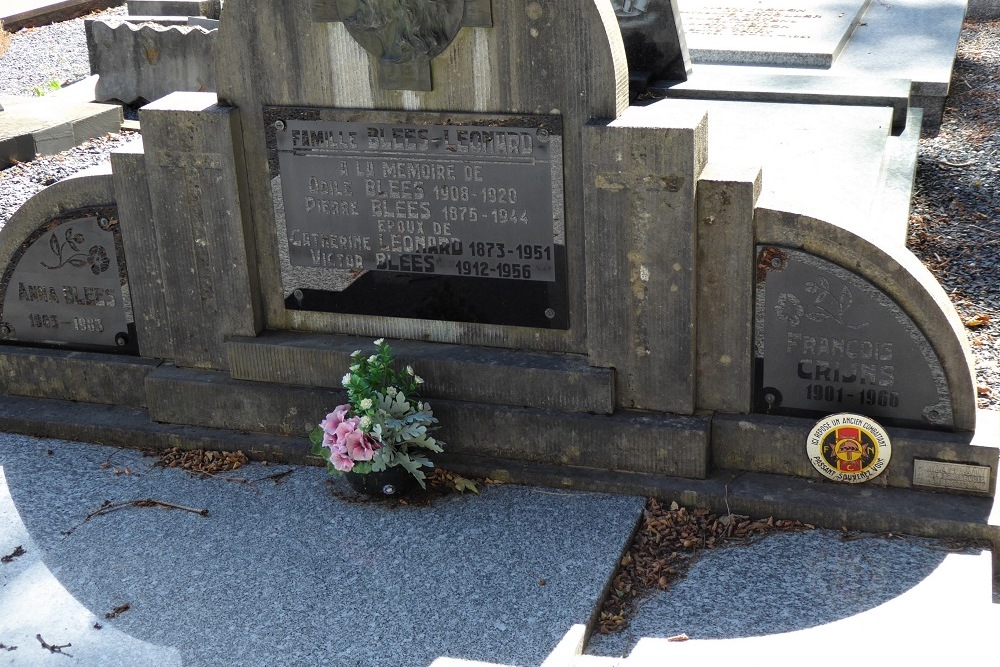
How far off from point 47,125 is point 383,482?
5979 mm

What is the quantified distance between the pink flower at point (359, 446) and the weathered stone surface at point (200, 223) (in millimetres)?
894

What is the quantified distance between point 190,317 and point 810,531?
2.77 meters

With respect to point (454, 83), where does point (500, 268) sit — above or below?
below

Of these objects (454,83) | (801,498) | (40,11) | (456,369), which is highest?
(454,83)

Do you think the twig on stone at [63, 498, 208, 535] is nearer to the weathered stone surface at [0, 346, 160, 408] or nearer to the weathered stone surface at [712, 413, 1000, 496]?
the weathered stone surface at [0, 346, 160, 408]

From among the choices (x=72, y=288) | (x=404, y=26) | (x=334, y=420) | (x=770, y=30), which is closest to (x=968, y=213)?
(x=770, y=30)

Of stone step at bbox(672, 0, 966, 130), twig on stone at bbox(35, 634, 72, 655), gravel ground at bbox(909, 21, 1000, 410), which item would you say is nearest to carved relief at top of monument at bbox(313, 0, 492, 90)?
twig on stone at bbox(35, 634, 72, 655)

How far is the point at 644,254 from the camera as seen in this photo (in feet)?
14.1

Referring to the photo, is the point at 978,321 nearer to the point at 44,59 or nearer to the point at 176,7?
the point at 176,7

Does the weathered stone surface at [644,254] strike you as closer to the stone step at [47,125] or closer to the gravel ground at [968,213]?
the gravel ground at [968,213]

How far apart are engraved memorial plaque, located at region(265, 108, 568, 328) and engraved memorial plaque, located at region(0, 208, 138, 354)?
0.84 meters

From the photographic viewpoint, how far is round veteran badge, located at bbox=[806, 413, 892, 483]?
13.8 ft

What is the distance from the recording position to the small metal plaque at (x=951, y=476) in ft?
13.6

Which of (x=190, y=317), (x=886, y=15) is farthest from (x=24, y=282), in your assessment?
(x=886, y=15)
